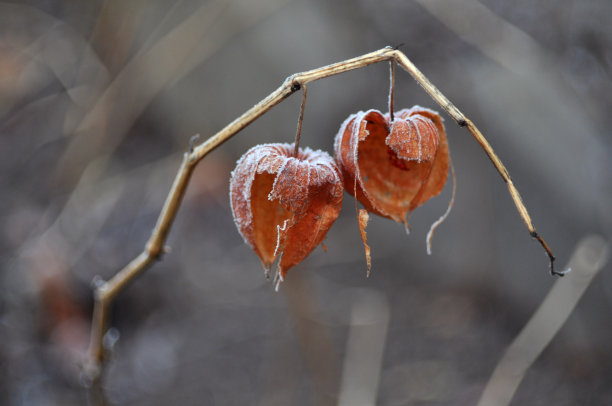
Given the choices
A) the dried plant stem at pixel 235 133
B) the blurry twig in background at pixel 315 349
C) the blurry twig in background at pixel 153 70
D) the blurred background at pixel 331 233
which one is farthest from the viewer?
the blurry twig in background at pixel 153 70

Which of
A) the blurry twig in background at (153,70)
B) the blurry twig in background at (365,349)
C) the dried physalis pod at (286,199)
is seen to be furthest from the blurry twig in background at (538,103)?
the dried physalis pod at (286,199)

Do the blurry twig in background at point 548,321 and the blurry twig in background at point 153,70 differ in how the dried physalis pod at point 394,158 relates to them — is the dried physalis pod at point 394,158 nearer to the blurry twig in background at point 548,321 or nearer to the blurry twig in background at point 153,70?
the blurry twig in background at point 548,321

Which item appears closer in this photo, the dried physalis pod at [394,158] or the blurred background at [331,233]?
the dried physalis pod at [394,158]

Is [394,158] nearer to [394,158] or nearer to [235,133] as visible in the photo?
[394,158]

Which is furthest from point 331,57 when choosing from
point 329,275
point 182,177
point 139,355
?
point 182,177

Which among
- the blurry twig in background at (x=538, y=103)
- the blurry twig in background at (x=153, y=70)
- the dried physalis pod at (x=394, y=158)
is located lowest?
the blurry twig in background at (x=538, y=103)

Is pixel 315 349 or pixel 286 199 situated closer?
pixel 286 199

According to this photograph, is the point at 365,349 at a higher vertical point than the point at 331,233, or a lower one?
lower

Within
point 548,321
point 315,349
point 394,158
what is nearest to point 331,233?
point 315,349
